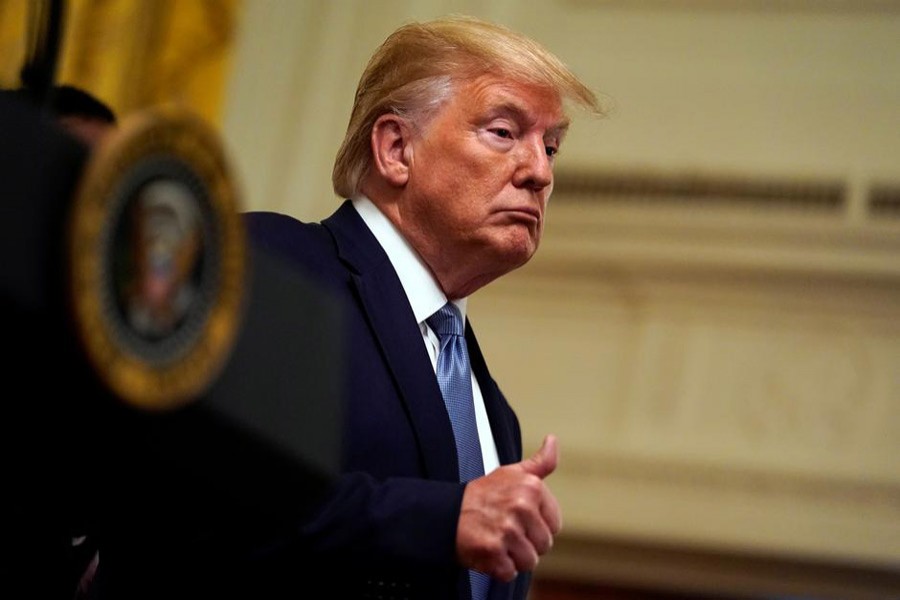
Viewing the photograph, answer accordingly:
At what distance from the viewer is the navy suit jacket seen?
1.56 meters

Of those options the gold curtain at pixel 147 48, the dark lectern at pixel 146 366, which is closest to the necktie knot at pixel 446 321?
the dark lectern at pixel 146 366

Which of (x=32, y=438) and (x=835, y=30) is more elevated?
(x=835, y=30)

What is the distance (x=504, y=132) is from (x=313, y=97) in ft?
9.21

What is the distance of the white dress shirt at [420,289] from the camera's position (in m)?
2.01

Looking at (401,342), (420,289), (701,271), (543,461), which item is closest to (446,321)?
(420,289)

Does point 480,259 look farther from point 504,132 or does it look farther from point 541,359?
point 541,359

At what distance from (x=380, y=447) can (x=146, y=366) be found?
33.0 inches

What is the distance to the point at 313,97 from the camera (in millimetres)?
4891

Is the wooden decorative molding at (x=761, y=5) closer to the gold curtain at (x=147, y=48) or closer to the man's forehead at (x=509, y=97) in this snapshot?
the gold curtain at (x=147, y=48)

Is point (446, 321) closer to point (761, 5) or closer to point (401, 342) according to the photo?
point (401, 342)

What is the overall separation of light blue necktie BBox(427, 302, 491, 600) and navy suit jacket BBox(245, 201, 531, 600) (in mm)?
67

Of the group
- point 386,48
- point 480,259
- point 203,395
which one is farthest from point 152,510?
point 386,48

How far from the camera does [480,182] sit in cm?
211

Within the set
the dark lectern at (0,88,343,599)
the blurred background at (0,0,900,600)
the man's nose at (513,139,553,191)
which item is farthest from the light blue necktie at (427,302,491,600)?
the blurred background at (0,0,900,600)
